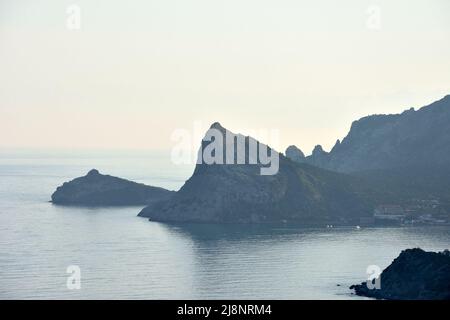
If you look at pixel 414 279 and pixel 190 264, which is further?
pixel 190 264

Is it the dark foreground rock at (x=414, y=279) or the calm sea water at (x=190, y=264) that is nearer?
the dark foreground rock at (x=414, y=279)

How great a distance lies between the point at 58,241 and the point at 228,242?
33.1 meters

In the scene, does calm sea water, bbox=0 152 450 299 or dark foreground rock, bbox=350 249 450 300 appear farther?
calm sea water, bbox=0 152 450 299

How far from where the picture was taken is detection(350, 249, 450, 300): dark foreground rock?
384 ft

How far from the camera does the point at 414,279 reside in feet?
400

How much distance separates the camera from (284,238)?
7785 inches

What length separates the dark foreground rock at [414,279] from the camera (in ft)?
384
